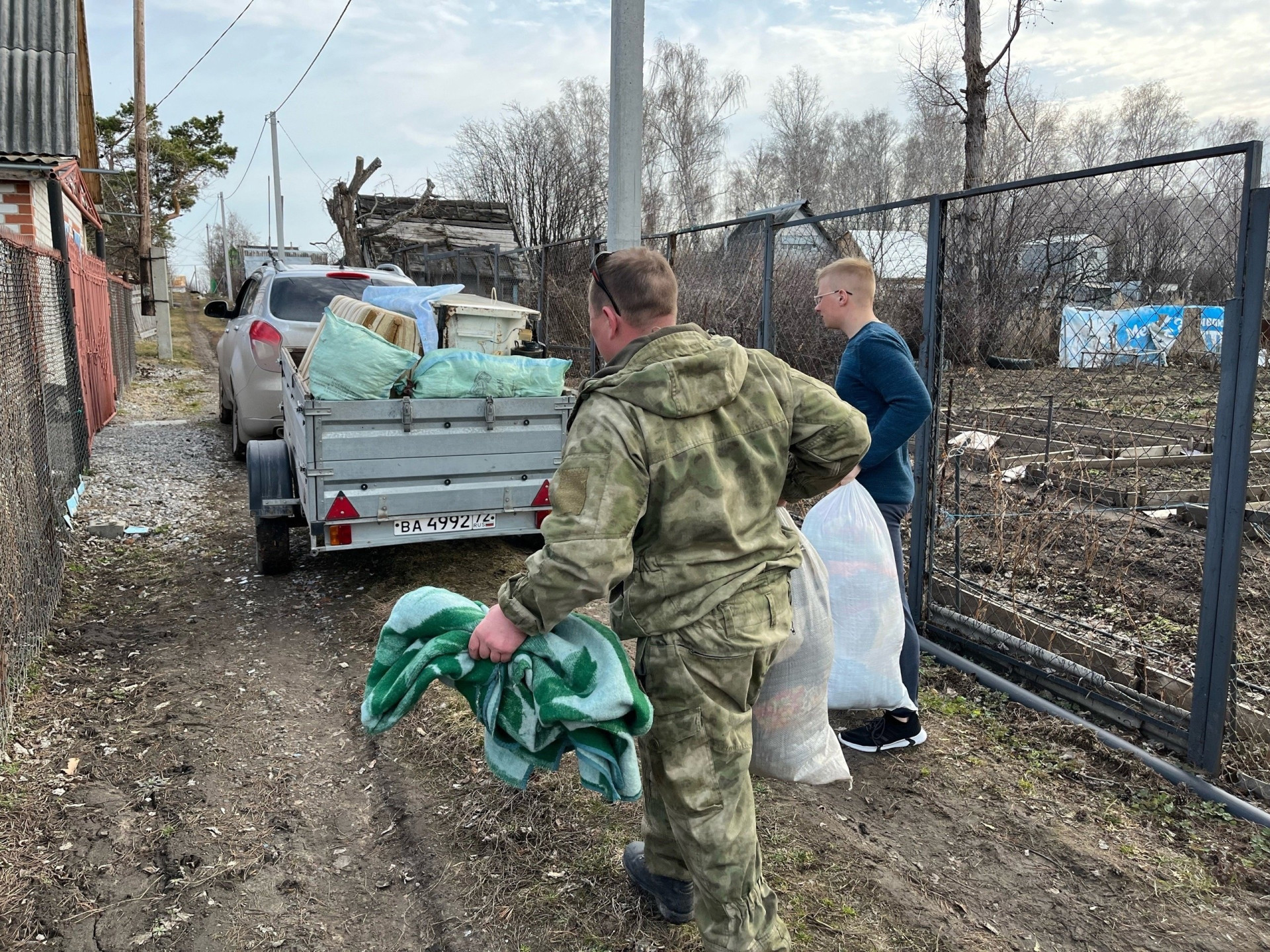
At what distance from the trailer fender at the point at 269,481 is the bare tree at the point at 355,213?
14.7 metres

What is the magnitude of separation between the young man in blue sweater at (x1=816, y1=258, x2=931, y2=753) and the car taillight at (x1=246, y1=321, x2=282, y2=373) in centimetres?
589

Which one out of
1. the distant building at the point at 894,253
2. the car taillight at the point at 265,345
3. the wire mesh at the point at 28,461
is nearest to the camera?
the wire mesh at the point at 28,461

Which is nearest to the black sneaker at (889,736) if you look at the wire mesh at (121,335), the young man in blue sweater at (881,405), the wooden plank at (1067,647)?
the young man in blue sweater at (881,405)

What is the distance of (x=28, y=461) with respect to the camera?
4.91m

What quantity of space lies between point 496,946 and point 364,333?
359cm

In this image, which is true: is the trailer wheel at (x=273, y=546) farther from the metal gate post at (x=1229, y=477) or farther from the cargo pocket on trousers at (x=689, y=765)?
the metal gate post at (x=1229, y=477)

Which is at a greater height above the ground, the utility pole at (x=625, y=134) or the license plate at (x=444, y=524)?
the utility pole at (x=625, y=134)

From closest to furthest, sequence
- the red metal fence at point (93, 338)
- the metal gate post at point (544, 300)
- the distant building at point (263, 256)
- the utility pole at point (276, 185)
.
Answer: the red metal fence at point (93, 338), the metal gate post at point (544, 300), the utility pole at point (276, 185), the distant building at point (263, 256)

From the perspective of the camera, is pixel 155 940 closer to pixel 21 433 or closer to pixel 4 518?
pixel 4 518

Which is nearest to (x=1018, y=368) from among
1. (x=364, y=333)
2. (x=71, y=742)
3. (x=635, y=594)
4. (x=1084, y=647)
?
(x=1084, y=647)

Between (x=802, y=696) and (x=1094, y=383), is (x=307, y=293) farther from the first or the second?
(x=802, y=696)

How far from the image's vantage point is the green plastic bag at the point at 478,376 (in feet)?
17.4

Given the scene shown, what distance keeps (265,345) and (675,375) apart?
711cm

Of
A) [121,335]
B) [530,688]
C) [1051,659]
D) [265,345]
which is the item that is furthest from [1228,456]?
[121,335]
